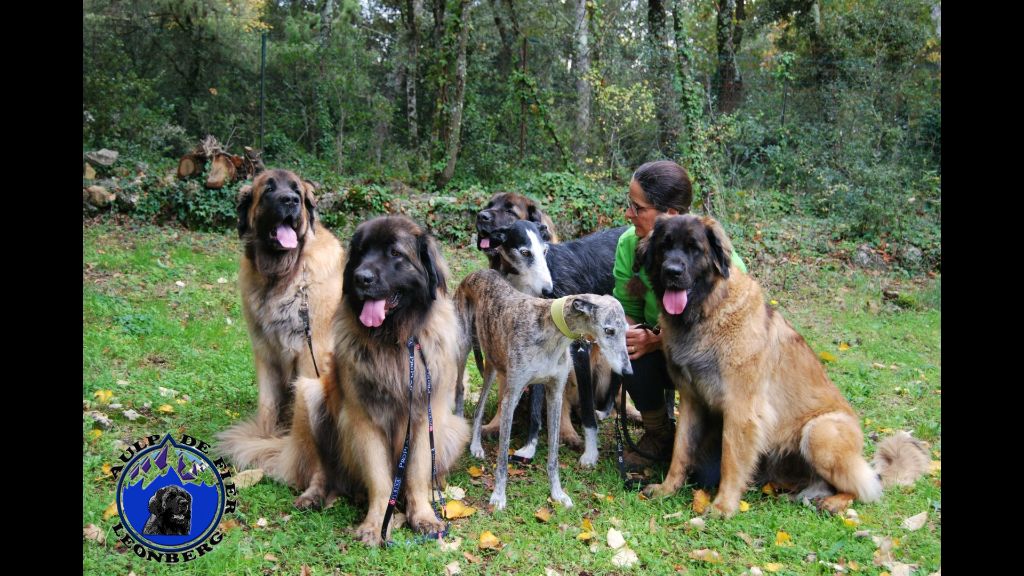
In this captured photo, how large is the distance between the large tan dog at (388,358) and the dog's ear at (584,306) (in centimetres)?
74

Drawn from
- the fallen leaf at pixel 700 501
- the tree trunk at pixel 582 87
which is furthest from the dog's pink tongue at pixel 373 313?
the tree trunk at pixel 582 87

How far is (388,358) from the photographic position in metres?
3.66

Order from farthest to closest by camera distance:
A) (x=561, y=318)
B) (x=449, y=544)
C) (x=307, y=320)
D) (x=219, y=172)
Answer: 1. (x=219, y=172)
2. (x=307, y=320)
3. (x=561, y=318)
4. (x=449, y=544)

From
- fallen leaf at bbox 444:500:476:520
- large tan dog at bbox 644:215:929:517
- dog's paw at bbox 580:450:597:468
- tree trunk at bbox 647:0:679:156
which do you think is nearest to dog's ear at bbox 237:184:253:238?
fallen leaf at bbox 444:500:476:520

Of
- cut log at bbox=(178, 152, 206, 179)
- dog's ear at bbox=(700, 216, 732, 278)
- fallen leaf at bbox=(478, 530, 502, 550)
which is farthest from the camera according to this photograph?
cut log at bbox=(178, 152, 206, 179)

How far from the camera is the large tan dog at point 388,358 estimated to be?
3.55 m

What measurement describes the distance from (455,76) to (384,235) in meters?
10.3

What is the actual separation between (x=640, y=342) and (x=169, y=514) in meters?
2.97

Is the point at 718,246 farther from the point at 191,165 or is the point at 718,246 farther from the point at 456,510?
the point at 191,165

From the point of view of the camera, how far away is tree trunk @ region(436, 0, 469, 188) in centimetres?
1229

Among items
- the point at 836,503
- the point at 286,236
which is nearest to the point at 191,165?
the point at 286,236

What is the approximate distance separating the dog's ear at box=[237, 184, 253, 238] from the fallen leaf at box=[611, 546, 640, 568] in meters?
3.18

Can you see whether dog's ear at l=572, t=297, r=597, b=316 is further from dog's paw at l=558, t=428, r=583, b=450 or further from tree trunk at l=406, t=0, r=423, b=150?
tree trunk at l=406, t=0, r=423, b=150

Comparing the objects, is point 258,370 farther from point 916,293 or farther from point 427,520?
point 916,293
